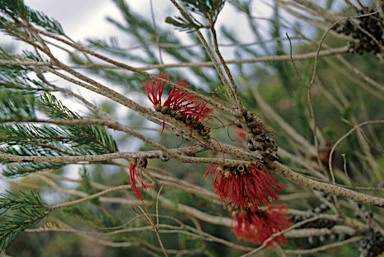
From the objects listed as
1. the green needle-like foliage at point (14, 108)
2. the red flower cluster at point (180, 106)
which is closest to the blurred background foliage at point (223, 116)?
the red flower cluster at point (180, 106)

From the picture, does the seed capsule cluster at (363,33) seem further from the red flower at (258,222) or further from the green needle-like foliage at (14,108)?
the green needle-like foliage at (14,108)

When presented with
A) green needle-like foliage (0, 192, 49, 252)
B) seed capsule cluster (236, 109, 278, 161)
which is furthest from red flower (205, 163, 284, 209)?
green needle-like foliage (0, 192, 49, 252)

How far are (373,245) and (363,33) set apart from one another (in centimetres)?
44

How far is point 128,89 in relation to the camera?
88 cm

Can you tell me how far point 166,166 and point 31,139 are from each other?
131cm

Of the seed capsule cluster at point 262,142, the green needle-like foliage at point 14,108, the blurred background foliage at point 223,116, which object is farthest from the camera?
the blurred background foliage at point 223,116

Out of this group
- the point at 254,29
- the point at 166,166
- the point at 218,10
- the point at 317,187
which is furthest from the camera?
the point at 166,166

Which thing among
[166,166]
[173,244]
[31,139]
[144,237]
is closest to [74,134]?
[31,139]

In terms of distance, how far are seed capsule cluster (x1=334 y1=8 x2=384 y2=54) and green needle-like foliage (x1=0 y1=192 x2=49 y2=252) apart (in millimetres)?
657

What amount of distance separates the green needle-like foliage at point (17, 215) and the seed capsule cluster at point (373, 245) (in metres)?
0.61

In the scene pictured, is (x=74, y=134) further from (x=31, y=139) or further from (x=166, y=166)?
(x=166, y=166)

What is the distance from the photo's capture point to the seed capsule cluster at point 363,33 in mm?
514

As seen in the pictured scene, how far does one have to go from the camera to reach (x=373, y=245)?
1.73ft

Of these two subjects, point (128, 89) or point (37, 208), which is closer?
point (37, 208)
